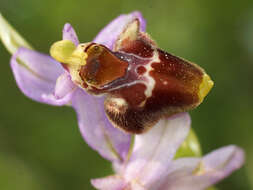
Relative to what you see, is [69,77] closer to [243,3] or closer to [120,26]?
[120,26]

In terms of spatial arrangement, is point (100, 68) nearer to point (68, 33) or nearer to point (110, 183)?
point (68, 33)

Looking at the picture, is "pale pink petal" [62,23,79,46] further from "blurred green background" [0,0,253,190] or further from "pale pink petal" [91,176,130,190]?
"blurred green background" [0,0,253,190]

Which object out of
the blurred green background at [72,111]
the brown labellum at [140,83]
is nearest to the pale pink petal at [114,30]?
the brown labellum at [140,83]

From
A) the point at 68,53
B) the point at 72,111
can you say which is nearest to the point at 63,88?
the point at 68,53

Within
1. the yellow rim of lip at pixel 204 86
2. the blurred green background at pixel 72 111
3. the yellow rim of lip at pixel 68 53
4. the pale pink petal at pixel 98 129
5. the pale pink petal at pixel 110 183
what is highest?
the yellow rim of lip at pixel 68 53

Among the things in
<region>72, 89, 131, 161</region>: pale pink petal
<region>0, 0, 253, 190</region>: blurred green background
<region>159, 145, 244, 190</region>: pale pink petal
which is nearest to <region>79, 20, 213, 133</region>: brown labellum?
<region>72, 89, 131, 161</region>: pale pink petal

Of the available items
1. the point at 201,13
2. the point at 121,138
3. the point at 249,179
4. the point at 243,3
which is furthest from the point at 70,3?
the point at 121,138

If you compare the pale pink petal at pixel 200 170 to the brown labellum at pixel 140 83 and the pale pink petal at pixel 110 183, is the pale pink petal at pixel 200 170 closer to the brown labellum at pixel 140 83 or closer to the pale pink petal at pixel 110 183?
the pale pink petal at pixel 110 183
